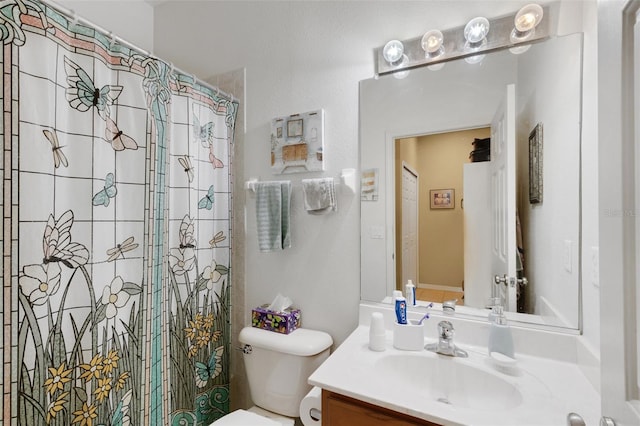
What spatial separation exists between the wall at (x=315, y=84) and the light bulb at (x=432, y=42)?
57 mm

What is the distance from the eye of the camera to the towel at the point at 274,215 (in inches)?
58.4

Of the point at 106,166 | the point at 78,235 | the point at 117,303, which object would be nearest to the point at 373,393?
the point at 117,303

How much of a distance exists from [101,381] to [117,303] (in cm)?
27

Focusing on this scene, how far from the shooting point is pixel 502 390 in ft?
3.07

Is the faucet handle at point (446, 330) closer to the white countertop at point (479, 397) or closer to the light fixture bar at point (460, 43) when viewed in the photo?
the white countertop at point (479, 397)

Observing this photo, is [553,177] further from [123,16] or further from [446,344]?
[123,16]

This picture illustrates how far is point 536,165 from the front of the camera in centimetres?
109

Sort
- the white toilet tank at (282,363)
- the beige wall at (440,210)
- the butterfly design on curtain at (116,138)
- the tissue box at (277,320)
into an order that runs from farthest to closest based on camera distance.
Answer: the tissue box at (277,320), the white toilet tank at (282,363), the beige wall at (440,210), the butterfly design on curtain at (116,138)

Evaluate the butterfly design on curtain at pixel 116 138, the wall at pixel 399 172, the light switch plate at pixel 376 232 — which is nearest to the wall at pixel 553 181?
the wall at pixel 399 172

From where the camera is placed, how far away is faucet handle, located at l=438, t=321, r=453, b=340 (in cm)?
109

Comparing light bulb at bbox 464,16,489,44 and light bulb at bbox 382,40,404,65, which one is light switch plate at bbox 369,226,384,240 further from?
light bulb at bbox 464,16,489,44

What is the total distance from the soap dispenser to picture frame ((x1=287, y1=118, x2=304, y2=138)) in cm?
116

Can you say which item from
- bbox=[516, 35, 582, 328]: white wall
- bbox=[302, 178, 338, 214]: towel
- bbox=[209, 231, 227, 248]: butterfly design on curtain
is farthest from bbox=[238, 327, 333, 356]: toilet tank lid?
bbox=[516, 35, 582, 328]: white wall

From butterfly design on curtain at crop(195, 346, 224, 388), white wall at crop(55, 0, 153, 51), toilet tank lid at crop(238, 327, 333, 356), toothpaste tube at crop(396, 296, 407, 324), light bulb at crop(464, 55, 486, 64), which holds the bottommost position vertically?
butterfly design on curtain at crop(195, 346, 224, 388)
